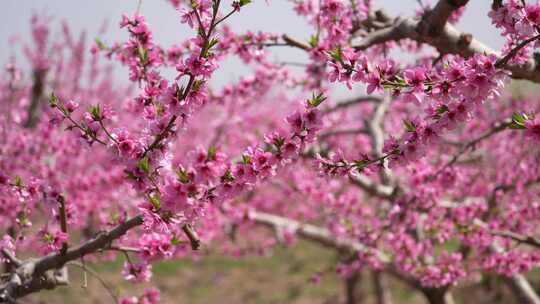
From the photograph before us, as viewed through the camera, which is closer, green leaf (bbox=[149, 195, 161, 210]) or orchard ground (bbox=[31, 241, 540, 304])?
green leaf (bbox=[149, 195, 161, 210])

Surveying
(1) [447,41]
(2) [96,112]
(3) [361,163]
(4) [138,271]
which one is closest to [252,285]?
(4) [138,271]

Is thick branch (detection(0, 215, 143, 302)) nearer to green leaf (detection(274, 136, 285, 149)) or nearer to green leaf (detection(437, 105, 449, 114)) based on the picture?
green leaf (detection(274, 136, 285, 149))

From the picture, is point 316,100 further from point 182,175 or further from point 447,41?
point 447,41

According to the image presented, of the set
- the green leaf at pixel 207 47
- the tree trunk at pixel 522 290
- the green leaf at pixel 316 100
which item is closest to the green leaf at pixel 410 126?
the green leaf at pixel 316 100

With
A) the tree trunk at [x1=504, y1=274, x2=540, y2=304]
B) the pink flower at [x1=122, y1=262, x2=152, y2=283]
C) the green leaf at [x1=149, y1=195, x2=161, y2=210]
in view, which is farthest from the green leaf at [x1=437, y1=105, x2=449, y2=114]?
the tree trunk at [x1=504, y1=274, x2=540, y2=304]

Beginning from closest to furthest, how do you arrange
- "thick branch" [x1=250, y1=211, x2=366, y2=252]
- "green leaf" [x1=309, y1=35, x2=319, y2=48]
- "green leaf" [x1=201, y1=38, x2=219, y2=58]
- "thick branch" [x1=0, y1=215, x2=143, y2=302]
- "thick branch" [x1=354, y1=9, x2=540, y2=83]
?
"green leaf" [x1=201, y1=38, x2=219, y2=58], "thick branch" [x1=0, y1=215, x2=143, y2=302], "thick branch" [x1=354, y1=9, x2=540, y2=83], "green leaf" [x1=309, y1=35, x2=319, y2=48], "thick branch" [x1=250, y1=211, x2=366, y2=252]

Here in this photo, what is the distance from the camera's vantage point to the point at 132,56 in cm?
360

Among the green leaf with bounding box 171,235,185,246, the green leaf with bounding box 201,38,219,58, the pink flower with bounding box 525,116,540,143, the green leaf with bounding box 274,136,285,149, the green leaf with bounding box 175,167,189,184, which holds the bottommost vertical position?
the pink flower with bounding box 525,116,540,143

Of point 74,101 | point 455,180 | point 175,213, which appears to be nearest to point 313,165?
point 175,213

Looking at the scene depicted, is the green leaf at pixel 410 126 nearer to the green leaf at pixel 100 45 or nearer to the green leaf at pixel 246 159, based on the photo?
the green leaf at pixel 246 159

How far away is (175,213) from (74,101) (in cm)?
98

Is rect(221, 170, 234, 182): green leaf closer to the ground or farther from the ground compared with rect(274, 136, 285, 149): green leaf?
closer to the ground

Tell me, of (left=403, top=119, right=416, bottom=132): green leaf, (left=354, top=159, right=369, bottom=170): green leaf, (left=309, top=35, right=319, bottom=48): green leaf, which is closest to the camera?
(left=403, top=119, right=416, bottom=132): green leaf

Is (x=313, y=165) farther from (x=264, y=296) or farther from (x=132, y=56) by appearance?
(x=264, y=296)
